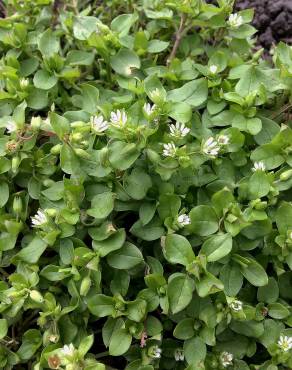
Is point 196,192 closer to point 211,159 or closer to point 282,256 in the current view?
point 211,159

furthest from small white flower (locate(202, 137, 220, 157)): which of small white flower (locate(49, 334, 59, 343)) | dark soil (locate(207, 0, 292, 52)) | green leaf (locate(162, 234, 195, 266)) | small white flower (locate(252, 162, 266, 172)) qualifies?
dark soil (locate(207, 0, 292, 52))

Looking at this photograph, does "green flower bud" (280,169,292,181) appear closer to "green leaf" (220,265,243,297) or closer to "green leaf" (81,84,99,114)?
"green leaf" (220,265,243,297)

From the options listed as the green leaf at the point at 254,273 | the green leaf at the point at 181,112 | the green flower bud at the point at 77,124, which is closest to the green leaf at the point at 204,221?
the green leaf at the point at 254,273

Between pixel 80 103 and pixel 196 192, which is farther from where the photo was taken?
pixel 80 103

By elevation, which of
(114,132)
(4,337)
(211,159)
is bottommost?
(4,337)

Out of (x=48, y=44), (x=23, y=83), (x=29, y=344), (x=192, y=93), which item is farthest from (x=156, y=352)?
(x=48, y=44)

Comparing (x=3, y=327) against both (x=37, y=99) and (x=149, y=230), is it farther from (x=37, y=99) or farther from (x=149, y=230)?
(x=37, y=99)

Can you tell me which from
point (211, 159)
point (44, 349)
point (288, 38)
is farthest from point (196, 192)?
point (288, 38)
